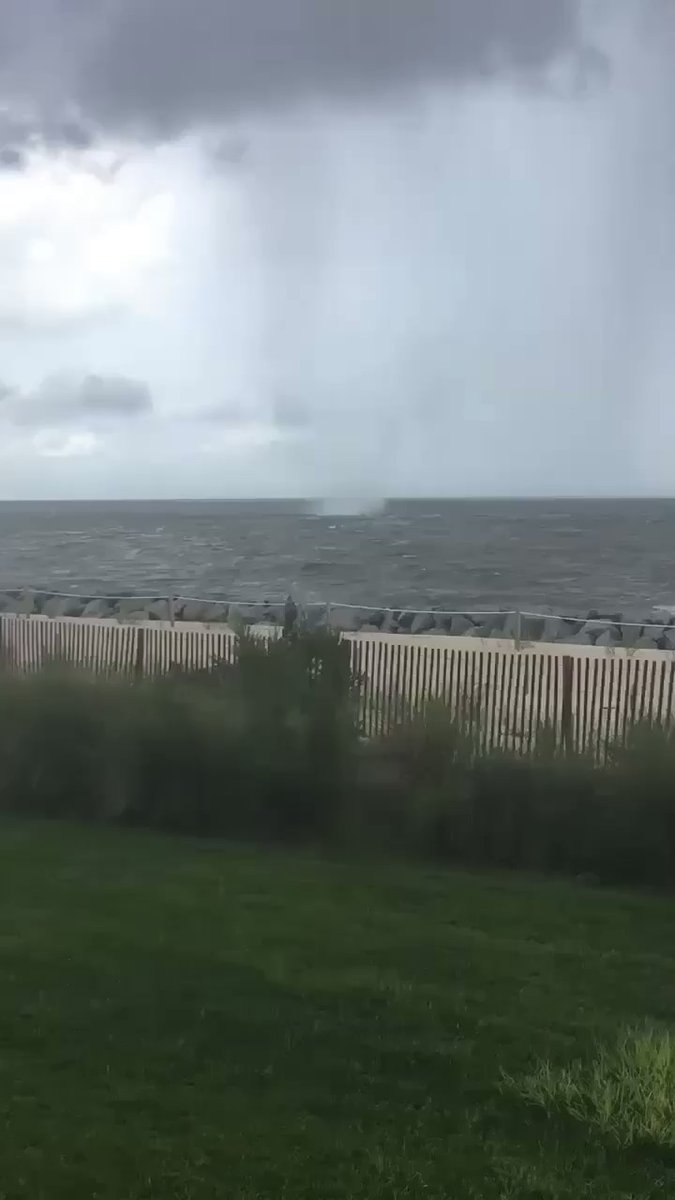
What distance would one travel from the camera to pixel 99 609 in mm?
26000

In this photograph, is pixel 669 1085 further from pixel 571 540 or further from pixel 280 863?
pixel 571 540

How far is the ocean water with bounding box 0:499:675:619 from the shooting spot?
3988 cm

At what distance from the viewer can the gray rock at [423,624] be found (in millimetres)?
24391

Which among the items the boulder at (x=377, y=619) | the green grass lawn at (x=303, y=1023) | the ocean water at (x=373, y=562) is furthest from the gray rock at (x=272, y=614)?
the ocean water at (x=373, y=562)

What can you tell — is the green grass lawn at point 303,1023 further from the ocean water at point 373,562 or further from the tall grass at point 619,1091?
the ocean water at point 373,562

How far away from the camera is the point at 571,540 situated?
7262cm

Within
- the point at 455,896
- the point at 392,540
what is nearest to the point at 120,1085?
the point at 455,896

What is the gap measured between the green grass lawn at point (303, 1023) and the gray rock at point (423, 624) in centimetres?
1676

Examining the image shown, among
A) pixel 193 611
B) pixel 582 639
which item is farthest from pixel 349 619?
pixel 582 639

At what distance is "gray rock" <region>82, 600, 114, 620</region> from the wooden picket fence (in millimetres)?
9832

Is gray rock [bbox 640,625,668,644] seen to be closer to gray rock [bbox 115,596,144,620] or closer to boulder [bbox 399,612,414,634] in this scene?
boulder [bbox 399,612,414,634]

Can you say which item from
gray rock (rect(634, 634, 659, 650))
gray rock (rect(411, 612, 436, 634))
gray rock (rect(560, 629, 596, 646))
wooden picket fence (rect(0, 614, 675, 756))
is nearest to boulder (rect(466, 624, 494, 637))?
gray rock (rect(411, 612, 436, 634))

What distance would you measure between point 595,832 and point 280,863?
6.73 feet

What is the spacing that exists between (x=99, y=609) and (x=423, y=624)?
6631mm
